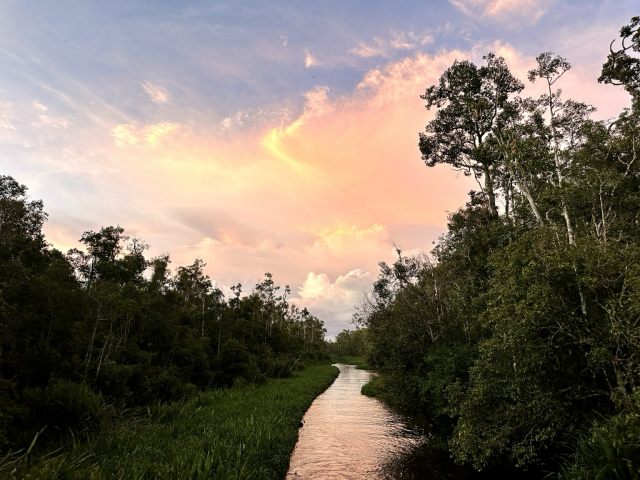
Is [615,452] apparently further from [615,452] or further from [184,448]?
[184,448]

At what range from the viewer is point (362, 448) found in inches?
641

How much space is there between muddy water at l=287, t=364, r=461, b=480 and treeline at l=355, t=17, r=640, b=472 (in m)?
1.89

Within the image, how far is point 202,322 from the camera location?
109ft

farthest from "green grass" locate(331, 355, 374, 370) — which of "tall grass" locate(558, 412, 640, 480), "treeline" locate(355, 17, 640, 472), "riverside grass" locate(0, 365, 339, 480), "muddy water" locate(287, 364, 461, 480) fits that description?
"tall grass" locate(558, 412, 640, 480)

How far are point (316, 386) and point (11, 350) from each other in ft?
91.0

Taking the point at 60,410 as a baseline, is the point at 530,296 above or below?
above

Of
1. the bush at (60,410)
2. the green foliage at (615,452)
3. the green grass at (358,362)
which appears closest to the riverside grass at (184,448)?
the bush at (60,410)

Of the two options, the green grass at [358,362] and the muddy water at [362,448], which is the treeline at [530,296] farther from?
the green grass at [358,362]

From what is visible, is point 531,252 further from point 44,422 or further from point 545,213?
point 44,422

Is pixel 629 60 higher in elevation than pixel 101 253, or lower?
higher

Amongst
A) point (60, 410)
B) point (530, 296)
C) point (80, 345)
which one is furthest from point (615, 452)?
point (80, 345)

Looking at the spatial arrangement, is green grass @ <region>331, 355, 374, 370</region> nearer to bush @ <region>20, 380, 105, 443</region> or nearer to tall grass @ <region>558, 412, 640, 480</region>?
bush @ <region>20, 380, 105, 443</region>

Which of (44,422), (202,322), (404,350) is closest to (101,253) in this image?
(202,322)

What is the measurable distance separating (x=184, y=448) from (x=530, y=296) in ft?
39.1
